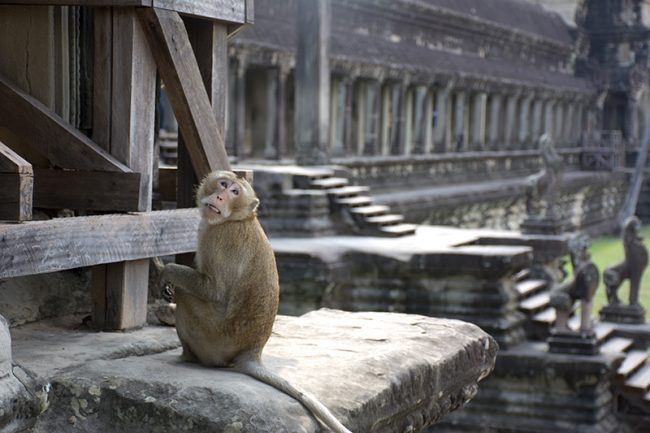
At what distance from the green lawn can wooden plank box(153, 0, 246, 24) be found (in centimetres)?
1270

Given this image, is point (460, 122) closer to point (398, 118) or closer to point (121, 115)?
point (398, 118)

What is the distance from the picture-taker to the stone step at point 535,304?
12.9 m

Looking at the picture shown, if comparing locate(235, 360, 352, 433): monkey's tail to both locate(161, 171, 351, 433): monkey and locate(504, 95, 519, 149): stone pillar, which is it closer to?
locate(161, 171, 351, 433): monkey

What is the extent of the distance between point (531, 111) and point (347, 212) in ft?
74.6

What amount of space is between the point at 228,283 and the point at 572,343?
28.3 feet

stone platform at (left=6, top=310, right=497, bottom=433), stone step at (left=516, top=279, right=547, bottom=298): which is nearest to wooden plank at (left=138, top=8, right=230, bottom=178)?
stone platform at (left=6, top=310, right=497, bottom=433)

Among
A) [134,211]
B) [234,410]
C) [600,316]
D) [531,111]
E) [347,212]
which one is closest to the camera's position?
[234,410]

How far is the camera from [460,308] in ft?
39.3

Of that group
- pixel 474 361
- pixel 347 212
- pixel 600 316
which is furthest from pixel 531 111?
pixel 474 361

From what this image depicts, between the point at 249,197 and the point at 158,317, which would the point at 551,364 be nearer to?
the point at 158,317

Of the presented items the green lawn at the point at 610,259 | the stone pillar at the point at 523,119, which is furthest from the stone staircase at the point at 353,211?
the stone pillar at the point at 523,119

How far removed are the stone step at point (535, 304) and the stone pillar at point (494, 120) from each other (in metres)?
18.0

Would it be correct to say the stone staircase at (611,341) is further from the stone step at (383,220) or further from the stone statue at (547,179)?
the stone statue at (547,179)

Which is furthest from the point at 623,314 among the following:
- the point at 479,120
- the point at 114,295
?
the point at 479,120
